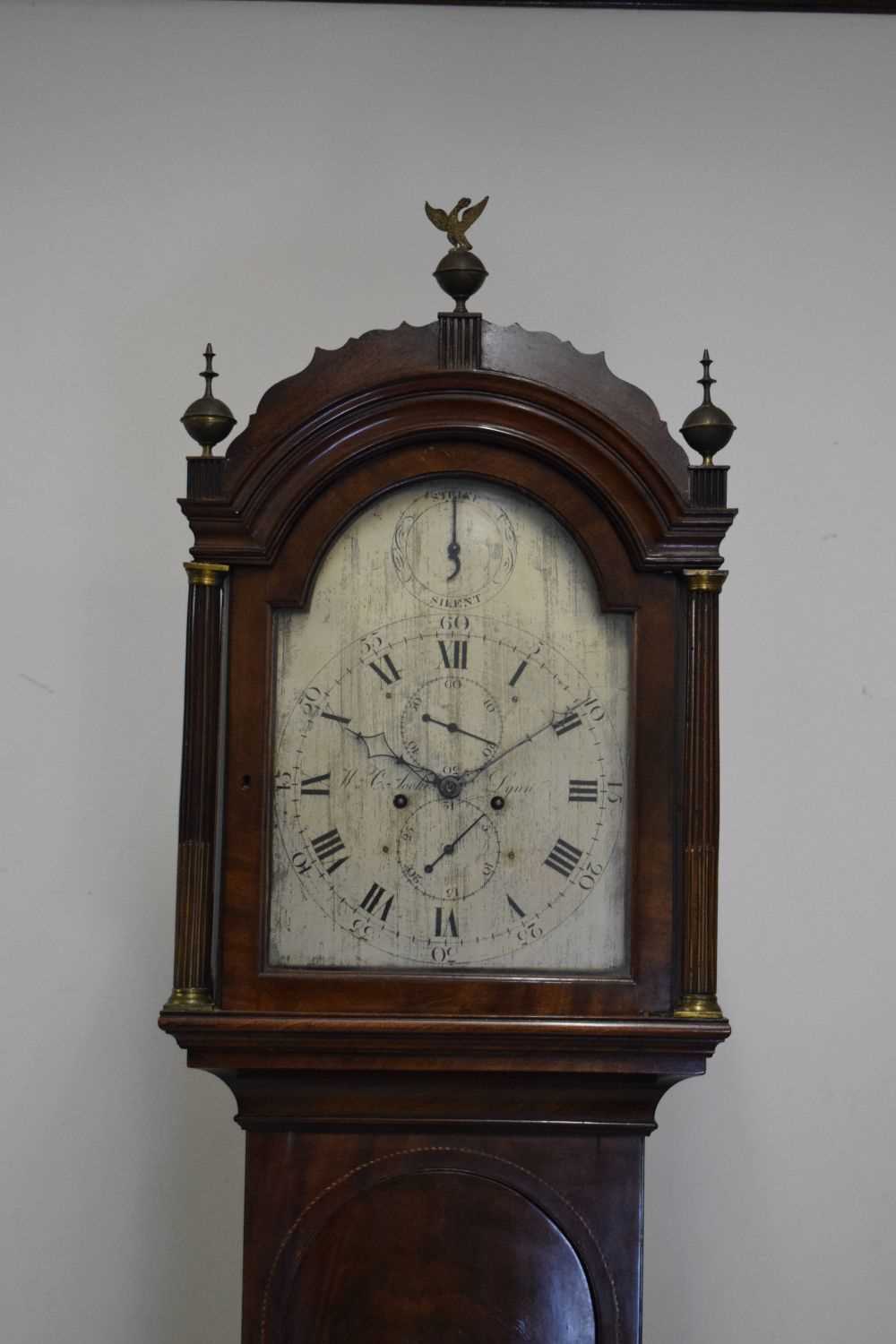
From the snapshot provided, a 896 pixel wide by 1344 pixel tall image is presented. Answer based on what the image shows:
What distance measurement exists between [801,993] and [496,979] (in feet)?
2.38

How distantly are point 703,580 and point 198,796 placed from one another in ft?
1.90

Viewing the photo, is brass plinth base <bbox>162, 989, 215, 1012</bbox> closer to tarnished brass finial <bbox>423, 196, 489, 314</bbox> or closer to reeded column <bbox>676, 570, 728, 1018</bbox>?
reeded column <bbox>676, 570, 728, 1018</bbox>

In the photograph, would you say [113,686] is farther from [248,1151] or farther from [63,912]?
[248,1151]

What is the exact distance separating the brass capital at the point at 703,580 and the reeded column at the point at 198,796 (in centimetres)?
50

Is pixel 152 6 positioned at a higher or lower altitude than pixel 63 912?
higher

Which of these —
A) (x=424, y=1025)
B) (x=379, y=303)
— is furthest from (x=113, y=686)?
(x=424, y=1025)

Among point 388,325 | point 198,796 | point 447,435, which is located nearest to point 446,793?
point 198,796

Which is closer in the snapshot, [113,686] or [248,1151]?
[248,1151]

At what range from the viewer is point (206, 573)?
5.69ft

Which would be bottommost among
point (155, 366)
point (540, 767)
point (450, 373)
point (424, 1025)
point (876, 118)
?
point (424, 1025)

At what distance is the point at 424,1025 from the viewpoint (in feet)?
5.53

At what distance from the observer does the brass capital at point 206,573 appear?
173cm

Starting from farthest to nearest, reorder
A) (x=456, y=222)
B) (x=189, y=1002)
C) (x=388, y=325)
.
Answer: (x=388, y=325) < (x=456, y=222) < (x=189, y=1002)

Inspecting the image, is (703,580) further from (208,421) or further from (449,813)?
(208,421)
